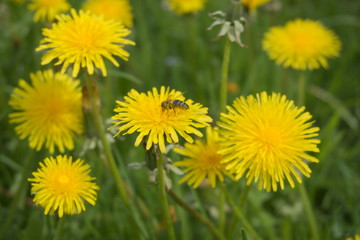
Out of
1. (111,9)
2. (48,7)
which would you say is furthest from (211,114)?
(48,7)

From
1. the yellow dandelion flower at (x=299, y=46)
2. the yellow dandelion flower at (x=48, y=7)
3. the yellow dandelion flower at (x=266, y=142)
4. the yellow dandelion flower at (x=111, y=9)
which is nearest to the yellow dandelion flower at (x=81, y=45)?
the yellow dandelion flower at (x=266, y=142)

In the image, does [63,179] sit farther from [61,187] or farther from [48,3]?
[48,3]

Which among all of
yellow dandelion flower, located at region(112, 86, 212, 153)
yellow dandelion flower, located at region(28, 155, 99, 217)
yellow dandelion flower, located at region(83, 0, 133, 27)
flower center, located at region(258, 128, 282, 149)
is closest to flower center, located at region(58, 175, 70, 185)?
yellow dandelion flower, located at region(28, 155, 99, 217)

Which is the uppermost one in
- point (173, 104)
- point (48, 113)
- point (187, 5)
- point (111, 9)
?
point (187, 5)

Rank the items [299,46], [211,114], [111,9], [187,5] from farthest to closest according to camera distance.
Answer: [187,5] < [111,9] < [211,114] < [299,46]

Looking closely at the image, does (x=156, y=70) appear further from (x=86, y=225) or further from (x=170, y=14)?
(x=86, y=225)

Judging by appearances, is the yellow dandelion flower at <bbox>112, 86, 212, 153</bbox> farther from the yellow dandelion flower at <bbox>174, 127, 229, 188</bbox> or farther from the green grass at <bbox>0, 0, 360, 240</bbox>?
the green grass at <bbox>0, 0, 360, 240</bbox>

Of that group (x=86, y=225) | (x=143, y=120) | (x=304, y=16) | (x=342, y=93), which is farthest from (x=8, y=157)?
(x=304, y=16)
